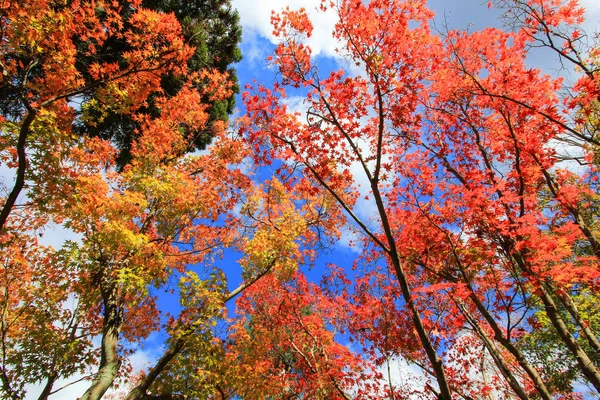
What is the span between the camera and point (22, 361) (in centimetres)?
581

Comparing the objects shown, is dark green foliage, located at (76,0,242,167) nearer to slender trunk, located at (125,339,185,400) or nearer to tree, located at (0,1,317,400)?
tree, located at (0,1,317,400)

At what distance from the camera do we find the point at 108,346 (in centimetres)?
682

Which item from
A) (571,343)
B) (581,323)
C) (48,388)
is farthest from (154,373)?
(581,323)

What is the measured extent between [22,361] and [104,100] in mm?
4922

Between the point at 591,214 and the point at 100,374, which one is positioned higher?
the point at 591,214

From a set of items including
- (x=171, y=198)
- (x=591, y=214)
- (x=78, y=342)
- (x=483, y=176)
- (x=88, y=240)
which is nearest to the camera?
(x=78, y=342)

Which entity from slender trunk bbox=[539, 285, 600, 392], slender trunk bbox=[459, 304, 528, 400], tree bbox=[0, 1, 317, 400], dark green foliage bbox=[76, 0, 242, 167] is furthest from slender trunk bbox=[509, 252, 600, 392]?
dark green foliage bbox=[76, 0, 242, 167]

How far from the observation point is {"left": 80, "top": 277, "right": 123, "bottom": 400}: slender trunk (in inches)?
241

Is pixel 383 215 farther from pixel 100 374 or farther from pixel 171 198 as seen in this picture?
pixel 100 374

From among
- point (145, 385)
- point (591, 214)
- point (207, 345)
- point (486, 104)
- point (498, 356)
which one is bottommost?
point (498, 356)

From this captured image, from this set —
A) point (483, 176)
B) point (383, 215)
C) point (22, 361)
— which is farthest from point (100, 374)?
point (483, 176)

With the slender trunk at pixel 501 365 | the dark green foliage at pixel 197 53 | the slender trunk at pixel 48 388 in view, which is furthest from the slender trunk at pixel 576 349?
the dark green foliage at pixel 197 53

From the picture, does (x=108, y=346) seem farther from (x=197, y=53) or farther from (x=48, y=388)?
(x=197, y=53)

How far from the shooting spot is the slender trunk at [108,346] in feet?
20.0
